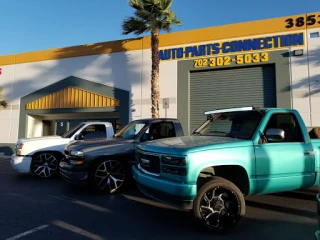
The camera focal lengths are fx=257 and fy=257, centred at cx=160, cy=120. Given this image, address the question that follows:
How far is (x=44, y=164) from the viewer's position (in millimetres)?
8508

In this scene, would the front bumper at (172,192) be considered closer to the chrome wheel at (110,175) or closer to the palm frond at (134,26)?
the chrome wheel at (110,175)

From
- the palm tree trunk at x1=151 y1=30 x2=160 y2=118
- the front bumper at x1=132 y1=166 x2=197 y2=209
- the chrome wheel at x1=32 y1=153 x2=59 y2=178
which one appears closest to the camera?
the front bumper at x1=132 y1=166 x2=197 y2=209

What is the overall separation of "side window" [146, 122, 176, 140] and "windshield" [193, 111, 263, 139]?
1.47 metres

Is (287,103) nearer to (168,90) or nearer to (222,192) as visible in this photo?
(168,90)

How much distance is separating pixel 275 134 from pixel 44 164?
23.8 ft

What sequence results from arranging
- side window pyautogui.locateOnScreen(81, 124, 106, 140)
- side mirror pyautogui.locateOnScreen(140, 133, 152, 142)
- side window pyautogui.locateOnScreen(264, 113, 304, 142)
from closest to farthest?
side window pyautogui.locateOnScreen(264, 113, 304, 142), side mirror pyautogui.locateOnScreen(140, 133, 152, 142), side window pyautogui.locateOnScreen(81, 124, 106, 140)

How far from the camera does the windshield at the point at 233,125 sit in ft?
15.5

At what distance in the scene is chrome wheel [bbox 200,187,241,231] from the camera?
3.95m

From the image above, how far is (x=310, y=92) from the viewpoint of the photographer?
12508 mm

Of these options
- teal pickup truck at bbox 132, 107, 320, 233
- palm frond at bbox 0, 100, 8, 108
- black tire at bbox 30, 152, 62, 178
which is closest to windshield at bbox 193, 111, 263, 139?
teal pickup truck at bbox 132, 107, 320, 233

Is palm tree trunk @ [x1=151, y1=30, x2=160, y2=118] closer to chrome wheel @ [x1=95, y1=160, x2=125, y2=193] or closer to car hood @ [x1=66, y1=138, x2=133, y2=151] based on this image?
car hood @ [x1=66, y1=138, x2=133, y2=151]

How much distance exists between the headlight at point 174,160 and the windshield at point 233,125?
1383 mm

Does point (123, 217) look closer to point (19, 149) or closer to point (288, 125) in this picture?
point (288, 125)

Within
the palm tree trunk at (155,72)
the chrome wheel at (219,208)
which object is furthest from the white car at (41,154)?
the palm tree trunk at (155,72)
